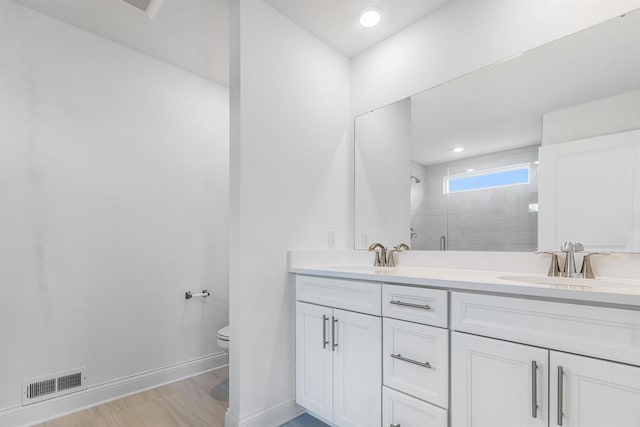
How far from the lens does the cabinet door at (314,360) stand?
1703 millimetres

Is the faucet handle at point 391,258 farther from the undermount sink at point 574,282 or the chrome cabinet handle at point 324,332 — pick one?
the undermount sink at point 574,282

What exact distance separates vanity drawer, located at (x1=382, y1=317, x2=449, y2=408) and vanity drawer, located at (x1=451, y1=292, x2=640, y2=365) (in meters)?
0.12

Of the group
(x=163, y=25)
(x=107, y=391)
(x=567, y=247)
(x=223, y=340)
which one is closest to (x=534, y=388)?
(x=567, y=247)

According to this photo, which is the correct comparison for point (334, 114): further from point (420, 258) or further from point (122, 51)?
point (122, 51)

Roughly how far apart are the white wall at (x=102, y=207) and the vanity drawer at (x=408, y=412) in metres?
1.76

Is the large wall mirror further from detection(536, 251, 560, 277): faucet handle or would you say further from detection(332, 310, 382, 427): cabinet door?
detection(332, 310, 382, 427): cabinet door

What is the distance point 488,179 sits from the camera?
5.75 ft

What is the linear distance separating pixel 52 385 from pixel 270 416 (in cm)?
135

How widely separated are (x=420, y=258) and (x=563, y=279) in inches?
30.1

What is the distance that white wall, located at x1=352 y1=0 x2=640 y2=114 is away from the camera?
1.48 metres

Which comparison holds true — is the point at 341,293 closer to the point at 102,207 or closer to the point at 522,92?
the point at 522,92

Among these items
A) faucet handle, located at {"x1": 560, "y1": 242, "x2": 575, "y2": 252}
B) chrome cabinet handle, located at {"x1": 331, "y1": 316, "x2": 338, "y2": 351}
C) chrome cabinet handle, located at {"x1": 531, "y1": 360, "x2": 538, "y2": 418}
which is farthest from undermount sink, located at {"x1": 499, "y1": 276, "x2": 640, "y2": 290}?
chrome cabinet handle, located at {"x1": 331, "y1": 316, "x2": 338, "y2": 351}

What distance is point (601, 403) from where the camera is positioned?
944 mm

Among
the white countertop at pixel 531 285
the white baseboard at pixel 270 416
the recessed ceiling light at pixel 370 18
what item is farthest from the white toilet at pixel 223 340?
the recessed ceiling light at pixel 370 18
